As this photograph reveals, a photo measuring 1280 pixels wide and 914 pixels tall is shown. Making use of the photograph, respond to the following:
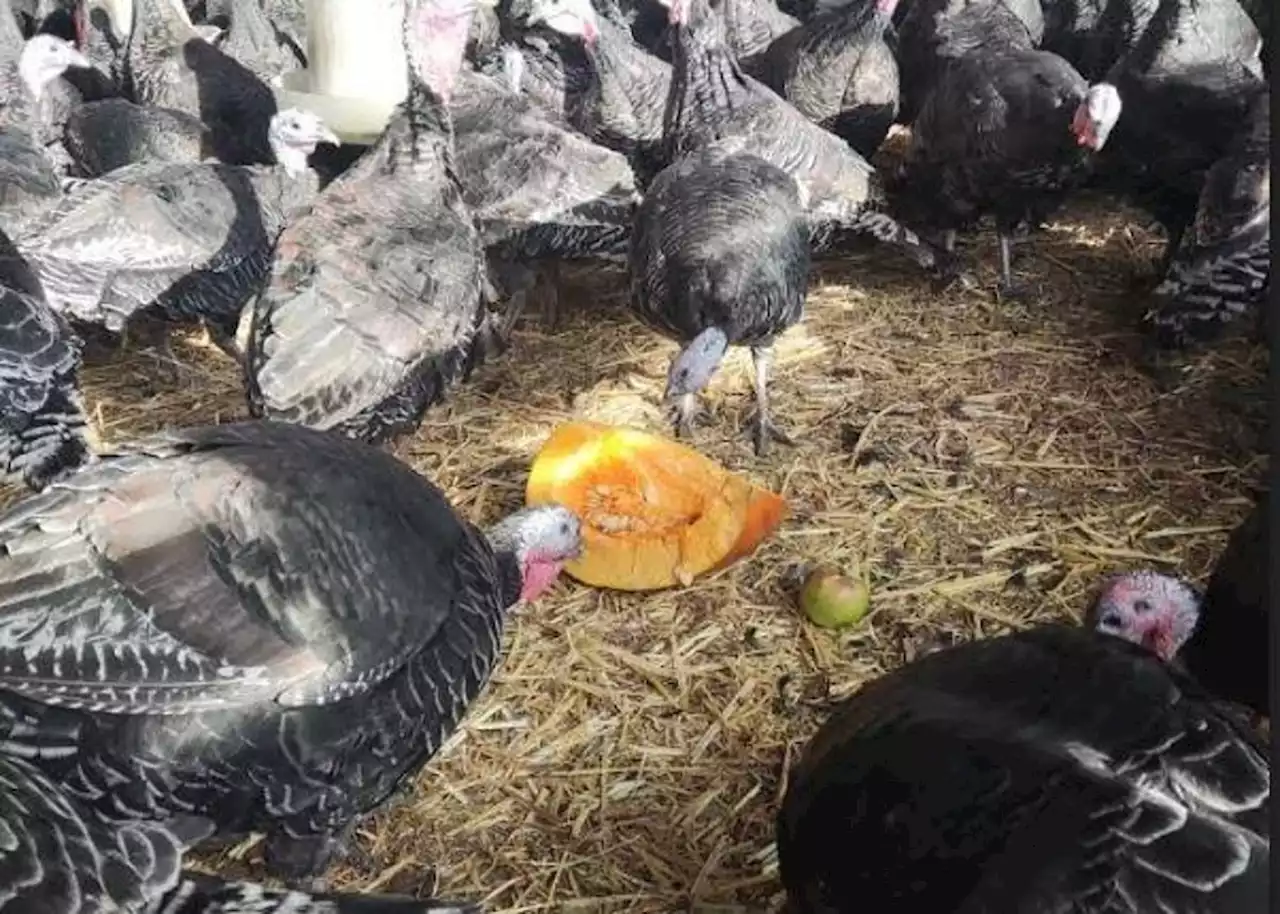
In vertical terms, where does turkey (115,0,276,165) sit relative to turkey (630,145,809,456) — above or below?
below

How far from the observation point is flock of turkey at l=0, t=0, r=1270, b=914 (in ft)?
6.22

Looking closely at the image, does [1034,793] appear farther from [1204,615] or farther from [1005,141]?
[1005,141]

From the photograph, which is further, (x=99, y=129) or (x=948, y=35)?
(x=948, y=35)

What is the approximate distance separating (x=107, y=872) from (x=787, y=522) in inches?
95.8

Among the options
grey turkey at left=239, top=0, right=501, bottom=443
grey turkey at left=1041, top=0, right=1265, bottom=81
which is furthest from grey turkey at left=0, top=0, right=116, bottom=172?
grey turkey at left=1041, top=0, right=1265, bottom=81

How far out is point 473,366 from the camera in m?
4.31

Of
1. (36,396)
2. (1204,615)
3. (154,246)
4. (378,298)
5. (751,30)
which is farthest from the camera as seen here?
(751,30)

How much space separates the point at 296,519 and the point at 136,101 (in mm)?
4877

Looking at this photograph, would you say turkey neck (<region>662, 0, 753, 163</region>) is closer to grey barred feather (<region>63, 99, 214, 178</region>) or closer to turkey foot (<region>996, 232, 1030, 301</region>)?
turkey foot (<region>996, 232, 1030, 301</region>)

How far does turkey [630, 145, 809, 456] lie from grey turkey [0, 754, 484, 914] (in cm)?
242

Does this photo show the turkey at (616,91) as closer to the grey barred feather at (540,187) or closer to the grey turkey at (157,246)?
the grey barred feather at (540,187)

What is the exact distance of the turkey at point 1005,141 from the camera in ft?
15.8

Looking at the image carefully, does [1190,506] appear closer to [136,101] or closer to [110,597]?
[110,597]

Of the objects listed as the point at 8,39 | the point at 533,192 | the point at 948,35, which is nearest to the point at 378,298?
the point at 533,192
